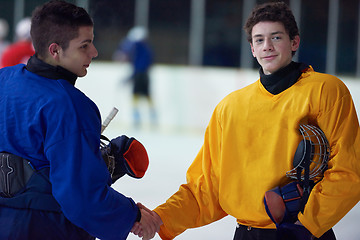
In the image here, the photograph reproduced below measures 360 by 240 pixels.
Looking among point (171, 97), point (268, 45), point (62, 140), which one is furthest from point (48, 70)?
point (171, 97)

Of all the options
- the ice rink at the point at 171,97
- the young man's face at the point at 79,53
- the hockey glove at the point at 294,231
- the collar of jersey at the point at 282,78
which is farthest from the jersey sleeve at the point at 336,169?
the ice rink at the point at 171,97

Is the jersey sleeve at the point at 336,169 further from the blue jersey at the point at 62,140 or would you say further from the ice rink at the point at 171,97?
the ice rink at the point at 171,97

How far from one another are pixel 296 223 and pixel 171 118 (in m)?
7.46

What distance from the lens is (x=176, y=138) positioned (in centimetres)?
799

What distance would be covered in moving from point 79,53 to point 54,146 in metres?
0.34

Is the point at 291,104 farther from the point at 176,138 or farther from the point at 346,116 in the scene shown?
the point at 176,138

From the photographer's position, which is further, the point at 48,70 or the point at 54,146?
the point at 48,70

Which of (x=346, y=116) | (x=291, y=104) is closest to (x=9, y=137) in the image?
(x=291, y=104)

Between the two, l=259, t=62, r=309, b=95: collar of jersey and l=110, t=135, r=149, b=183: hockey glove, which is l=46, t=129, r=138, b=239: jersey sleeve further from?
l=259, t=62, r=309, b=95: collar of jersey

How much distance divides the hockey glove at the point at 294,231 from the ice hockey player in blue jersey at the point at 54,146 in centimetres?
52

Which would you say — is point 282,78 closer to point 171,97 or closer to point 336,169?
point 336,169

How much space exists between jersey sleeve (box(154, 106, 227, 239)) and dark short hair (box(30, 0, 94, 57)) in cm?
63

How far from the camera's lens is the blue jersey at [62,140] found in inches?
67.7

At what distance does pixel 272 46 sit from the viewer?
2025mm
